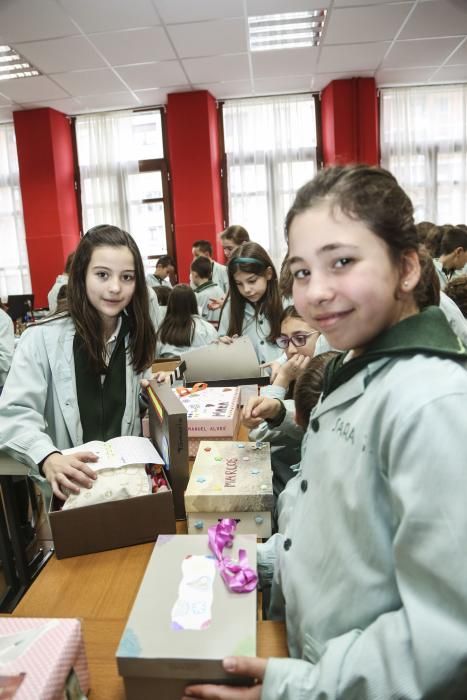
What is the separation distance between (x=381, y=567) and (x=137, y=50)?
548 centimetres

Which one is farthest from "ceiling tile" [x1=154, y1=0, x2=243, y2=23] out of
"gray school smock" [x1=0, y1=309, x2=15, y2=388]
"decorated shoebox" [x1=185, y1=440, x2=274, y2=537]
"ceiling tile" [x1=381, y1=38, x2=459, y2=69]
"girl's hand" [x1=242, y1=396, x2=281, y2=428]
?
"decorated shoebox" [x1=185, y1=440, x2=274, y2=537]

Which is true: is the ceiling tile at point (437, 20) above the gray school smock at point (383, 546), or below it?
above

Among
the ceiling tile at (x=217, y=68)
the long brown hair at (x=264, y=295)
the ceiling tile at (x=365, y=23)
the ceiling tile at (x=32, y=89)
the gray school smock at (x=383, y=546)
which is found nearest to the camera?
the gray school smock at (x=383, y=546)

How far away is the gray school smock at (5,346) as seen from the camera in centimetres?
310

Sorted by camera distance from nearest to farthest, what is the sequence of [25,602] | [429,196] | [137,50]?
[25,602] < [137,50] < [429,196]

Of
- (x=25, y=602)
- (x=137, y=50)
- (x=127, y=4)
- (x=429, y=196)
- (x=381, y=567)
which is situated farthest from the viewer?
(x=429, y=196)

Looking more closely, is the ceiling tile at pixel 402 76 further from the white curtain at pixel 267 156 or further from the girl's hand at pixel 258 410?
the girl's hand at pixel 258 410

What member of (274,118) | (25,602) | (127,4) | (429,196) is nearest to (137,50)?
(127,4)

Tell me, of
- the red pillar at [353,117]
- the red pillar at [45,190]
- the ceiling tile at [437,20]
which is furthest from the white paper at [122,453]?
the red pillar at [45,190]

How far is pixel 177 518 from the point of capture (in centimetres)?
118

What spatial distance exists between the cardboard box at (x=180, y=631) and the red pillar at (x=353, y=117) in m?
6.18

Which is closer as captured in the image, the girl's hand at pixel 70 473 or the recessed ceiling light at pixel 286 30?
the girl's hand at pixel 70 473

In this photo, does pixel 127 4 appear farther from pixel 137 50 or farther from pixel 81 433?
pixel 81 433

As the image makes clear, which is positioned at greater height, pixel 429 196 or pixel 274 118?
pixel 274 118
